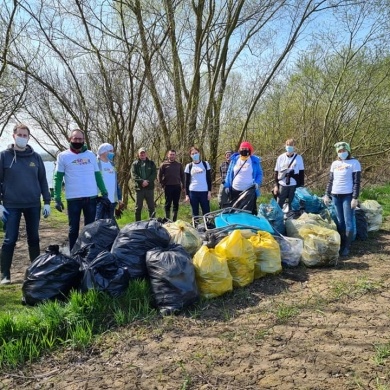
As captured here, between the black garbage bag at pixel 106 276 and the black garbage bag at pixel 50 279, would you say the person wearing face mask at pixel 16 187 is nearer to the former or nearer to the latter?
the black garbage bag at pixel 50 279

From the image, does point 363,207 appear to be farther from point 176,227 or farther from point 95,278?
point 95,278

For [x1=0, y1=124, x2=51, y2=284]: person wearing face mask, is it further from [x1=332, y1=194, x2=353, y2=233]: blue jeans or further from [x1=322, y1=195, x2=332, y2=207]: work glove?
[x1=322, y1=195, x2=332, y2=207]: work glove

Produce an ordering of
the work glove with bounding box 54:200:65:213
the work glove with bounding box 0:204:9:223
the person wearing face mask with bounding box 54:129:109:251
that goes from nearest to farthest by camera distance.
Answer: the work glove with bounding box 0:204:9:223 < the work glove with bounding box 54:200:65:213 < the person wearing face mask with bounding box 54:129:109:251

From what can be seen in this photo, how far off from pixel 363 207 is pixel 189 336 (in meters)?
4.53

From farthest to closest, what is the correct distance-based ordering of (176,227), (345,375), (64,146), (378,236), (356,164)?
(64,146), (378,236), (356,164), (176,227), (345,375)

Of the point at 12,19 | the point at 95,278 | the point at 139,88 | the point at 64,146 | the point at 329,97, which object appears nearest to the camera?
the point at 95,278

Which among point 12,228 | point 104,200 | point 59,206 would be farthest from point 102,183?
point 12,228

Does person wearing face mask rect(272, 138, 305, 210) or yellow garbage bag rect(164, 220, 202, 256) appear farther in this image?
person wearing face mask rect(272, 138, 305, 210)

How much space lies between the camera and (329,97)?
1531 centimetres

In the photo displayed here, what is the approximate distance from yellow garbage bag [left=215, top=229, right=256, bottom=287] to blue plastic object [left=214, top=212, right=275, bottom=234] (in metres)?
0.66

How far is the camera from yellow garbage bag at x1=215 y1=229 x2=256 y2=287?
391cm

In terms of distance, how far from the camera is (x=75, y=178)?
4648 millimetres

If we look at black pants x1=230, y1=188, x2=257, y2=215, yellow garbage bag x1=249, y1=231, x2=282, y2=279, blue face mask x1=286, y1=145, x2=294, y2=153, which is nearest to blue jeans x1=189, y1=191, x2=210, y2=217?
black pants x1=230, y1=188, x2=257, y2=215

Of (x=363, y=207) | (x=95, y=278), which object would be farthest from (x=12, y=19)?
(x=363, y=207)
